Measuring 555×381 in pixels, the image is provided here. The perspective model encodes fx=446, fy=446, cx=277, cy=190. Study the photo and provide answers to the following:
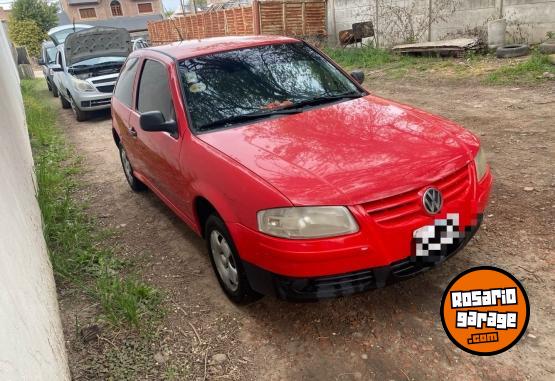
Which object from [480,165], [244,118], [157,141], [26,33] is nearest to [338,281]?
[480,165]

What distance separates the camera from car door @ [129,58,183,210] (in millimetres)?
3307

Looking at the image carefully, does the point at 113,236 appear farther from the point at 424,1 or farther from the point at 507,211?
the point at 424,1

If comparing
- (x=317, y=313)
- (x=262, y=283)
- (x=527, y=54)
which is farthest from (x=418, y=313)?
(x=527, y=54)

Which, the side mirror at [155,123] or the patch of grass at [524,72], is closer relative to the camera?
the side mirror at [155,123]

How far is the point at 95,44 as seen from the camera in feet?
34.4

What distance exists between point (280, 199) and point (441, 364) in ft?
3.93

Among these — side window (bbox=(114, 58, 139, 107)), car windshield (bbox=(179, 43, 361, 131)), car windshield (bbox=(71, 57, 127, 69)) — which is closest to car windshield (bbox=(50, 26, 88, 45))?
car windshield (bbox=(71, 57, 127, 69))

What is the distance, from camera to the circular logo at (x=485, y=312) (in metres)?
2.27

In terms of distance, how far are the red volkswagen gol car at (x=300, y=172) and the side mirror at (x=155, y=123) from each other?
0.01m

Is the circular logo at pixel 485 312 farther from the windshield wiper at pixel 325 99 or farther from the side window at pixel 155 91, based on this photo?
the side window at pixel 155 91

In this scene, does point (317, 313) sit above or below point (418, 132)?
below

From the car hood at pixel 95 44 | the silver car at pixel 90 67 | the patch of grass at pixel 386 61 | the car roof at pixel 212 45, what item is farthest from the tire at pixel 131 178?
the patch of grass at pixel 386 61

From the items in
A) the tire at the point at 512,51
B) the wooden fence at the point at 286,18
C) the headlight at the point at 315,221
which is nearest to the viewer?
the headlight at the point at 315,221

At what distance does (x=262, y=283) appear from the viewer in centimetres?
248
